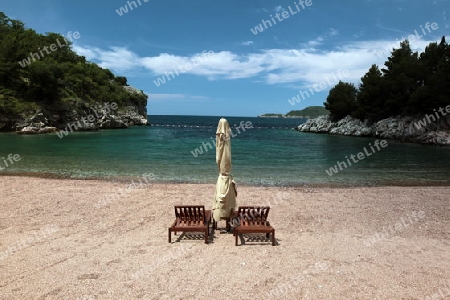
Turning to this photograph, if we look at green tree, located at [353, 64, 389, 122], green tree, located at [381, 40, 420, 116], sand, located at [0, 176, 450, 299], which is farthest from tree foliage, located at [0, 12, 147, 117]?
green tree, located at [381, 40, 420, 116]

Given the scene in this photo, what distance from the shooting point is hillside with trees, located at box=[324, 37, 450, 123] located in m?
49.7

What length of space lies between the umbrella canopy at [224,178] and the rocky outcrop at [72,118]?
2169 inches

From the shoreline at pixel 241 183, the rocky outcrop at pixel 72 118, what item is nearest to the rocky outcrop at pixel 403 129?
the shoreline at pixel 241 183

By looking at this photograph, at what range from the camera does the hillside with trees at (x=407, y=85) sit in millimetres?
49719

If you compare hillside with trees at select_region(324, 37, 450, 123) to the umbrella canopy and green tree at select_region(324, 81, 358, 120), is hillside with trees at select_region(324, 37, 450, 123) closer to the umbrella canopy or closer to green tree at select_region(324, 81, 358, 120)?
green tree at select_region(324, 81, 358, 120)

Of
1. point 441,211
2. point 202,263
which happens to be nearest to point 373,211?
point 441,211

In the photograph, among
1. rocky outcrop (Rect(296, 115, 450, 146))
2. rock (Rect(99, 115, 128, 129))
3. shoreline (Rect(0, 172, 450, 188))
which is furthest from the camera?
rock (Rect(99, 115, 128, 129))

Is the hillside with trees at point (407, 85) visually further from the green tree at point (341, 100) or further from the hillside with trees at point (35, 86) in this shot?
the hillside with trees at point (35, 86)

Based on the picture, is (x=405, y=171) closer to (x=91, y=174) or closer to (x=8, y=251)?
(x=91, y=174)

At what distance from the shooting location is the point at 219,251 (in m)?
8.30

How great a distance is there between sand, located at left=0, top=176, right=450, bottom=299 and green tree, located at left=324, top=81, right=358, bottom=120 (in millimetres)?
69093

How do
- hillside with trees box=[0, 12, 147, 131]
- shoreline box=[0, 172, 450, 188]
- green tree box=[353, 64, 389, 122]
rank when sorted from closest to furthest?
shoreline box=[0, 172, 450, 188]
hillside with trees box=[0, 12, 147, 131]
green tree box=[353, 64, 389, 122]

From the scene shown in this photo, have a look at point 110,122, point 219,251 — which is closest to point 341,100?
point 110,122

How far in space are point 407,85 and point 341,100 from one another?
2309cm
